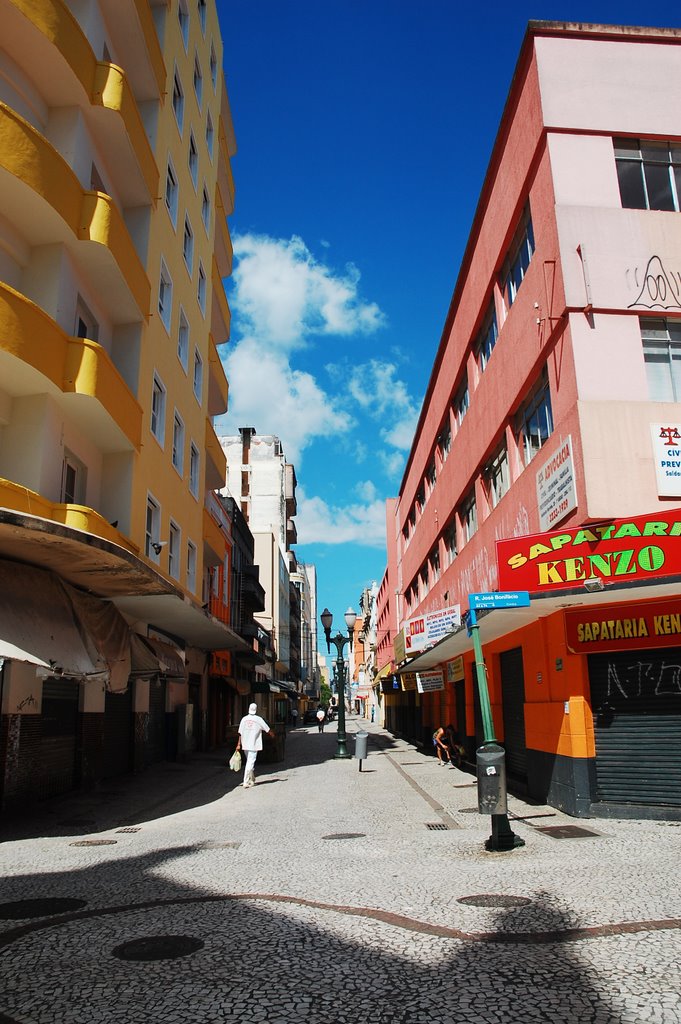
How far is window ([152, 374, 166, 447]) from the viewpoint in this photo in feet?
64.7

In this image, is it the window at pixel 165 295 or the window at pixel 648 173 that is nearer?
the window at pixel 648 173

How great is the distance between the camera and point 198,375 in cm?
2570

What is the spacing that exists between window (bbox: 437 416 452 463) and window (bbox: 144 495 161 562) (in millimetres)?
9773

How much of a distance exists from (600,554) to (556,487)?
6.49 ft

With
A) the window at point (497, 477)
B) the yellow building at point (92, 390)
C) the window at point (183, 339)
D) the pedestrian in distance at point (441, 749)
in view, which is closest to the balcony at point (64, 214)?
the yellow building at point (92, 390)

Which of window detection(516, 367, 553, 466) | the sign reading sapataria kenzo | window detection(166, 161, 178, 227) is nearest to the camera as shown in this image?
the sign reading sapataria kenzo

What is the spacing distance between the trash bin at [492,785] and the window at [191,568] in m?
15.7

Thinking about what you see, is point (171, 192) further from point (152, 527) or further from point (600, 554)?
point (600, 554)

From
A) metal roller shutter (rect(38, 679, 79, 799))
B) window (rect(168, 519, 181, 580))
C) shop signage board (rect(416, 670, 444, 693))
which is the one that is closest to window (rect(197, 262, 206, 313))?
window (rect(168, 519, 181, 580))

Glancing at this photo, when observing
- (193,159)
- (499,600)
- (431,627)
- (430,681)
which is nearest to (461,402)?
(431,627)

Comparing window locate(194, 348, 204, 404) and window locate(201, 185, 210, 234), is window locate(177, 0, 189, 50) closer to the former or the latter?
window locate(201, 185, 210, 234)

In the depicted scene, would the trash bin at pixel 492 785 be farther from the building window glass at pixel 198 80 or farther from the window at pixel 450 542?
the building window glass at pixel 198 80

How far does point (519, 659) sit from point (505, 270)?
8510 mm

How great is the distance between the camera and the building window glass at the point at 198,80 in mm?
25234
